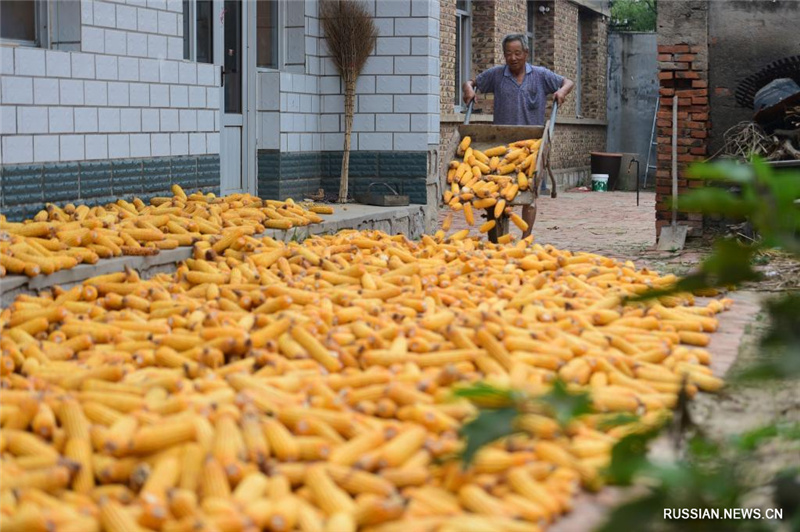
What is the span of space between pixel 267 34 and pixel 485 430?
1050cm

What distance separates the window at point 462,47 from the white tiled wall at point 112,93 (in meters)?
9.74

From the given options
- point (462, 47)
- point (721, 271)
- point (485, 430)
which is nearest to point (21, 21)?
point (485, 430)

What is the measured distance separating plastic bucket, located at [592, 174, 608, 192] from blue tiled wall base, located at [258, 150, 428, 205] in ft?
37.7

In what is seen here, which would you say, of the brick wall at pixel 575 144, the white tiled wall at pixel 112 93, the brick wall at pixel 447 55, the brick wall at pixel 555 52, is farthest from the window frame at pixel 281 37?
the brick wall at pixel 575 144

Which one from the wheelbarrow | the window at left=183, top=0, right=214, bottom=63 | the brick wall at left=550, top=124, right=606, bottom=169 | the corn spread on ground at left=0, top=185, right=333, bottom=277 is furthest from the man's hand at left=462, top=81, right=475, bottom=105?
the brick wall at left=550, top=124, right=606, bottom=169

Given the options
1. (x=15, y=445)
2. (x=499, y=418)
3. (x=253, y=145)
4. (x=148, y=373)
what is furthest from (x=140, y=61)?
(x=499, y=418)

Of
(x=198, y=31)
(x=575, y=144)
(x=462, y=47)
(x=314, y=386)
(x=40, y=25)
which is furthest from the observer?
(x=575, y=144)

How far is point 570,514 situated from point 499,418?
69.8 inches

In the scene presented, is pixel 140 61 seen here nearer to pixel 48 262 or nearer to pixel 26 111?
pixel 26 111

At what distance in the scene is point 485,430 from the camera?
197 centimetres

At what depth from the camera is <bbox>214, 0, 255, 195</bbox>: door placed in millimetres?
11281

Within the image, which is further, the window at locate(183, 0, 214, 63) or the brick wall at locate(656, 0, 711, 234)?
the brick wall at locate(656, 0, 711, 234)

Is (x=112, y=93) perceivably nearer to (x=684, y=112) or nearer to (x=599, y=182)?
(x=684, y=112)

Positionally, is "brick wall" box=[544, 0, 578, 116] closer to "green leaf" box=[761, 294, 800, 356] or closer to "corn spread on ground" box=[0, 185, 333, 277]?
"corn spread on ground" box=[0, 185, 333, 277]
